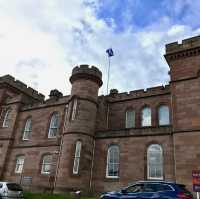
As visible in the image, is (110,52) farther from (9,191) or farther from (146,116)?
(9,191)

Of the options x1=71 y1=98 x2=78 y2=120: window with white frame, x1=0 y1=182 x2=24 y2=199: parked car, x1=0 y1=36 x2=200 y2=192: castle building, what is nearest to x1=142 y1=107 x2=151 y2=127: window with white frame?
x1=0 y1=36 x2=200 y2=192: castle building

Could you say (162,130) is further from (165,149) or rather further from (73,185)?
(73,185)

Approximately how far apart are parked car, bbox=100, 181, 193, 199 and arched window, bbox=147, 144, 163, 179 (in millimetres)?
6840

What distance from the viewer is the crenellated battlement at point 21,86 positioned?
3419 centimetres

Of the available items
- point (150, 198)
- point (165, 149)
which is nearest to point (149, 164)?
point (165, 149)

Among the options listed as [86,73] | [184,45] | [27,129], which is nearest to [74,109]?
[86,73]

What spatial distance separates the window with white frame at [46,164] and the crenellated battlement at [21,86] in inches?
500

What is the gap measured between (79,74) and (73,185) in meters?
10.5

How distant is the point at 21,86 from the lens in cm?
3559

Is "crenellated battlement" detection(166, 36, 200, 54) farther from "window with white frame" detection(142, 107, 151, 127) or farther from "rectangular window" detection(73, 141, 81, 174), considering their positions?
"rectangular window" detection(73, 141, 81, 174)

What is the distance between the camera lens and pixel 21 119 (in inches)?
1209

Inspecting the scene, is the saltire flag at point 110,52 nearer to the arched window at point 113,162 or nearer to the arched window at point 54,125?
the arched window at point 54,125

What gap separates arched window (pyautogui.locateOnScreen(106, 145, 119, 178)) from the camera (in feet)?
69.4

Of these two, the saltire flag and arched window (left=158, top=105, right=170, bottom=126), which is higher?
the saltire flag
